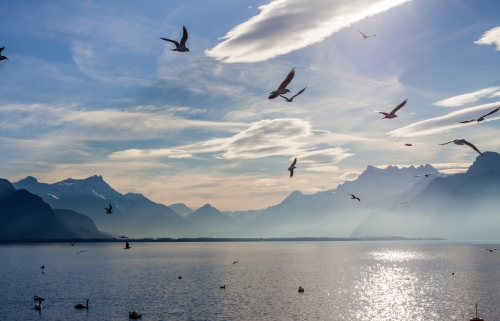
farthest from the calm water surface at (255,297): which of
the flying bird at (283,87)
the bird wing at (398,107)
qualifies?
the flying bird at (283,87)

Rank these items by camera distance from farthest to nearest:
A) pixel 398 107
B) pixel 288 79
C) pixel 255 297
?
pixel 255 297
pixel 398 107
pixel 288 79

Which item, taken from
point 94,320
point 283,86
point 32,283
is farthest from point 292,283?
point 283,86

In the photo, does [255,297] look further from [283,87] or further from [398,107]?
[283,87]

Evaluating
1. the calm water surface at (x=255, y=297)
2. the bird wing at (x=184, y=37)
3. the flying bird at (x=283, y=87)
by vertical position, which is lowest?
the calm water surface at (x=255, y=297)

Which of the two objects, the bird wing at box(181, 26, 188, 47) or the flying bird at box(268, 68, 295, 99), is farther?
the bird wing at box(181, 26, 188, 47)

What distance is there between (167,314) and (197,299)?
1475 centimetres

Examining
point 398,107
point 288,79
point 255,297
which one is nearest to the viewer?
point 288,79

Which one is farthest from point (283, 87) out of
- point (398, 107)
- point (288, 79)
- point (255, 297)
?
point (255, 297)

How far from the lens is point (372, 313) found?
69.1 metres

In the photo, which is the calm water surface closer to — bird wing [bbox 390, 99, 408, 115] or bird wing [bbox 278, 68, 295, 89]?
bird wing [bbox 390, 99, 408, 115]

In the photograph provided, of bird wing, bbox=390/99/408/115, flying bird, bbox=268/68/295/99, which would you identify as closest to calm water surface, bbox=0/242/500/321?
bird wing, bbox=390/99/408/115

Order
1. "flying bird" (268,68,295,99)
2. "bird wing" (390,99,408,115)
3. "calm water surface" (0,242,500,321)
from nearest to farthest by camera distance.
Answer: "flying bird" (268,68,295,99), "bird wing" (390,99,408,115), "calm water surface" (0,242,500,321)

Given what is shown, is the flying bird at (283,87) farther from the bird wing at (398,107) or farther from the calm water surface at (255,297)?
the calm water surface at (255,297)

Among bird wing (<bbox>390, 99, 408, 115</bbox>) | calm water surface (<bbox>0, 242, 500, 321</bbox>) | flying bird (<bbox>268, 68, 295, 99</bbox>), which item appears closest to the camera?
flying bird (<bbox>268, 68, 295, 99</bbox>)
